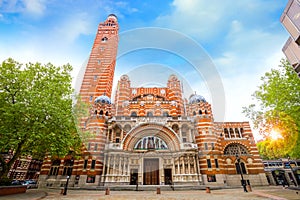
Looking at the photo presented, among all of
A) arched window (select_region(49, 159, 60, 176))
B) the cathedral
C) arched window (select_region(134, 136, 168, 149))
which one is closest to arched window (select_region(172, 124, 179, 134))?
the cathedral

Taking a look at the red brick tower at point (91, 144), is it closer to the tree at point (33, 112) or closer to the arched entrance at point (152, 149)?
the arched entrance at point (152, 149)

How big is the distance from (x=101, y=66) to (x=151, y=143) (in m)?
22.4

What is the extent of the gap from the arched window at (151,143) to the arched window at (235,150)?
36.8ft

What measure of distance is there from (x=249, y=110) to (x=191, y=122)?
989 cm

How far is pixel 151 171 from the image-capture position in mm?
23344

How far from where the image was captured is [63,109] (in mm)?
15297

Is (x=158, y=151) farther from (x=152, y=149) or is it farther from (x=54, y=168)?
(x=54, y=168)

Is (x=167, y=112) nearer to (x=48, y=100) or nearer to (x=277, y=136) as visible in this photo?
(x=277, y=136)

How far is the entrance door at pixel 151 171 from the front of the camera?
74.9ft

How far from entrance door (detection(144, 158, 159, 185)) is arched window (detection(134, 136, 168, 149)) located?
6.28 ft

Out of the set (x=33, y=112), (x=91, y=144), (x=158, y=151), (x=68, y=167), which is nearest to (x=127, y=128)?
(x=91, y=144)

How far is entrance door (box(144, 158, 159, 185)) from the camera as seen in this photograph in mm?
22822

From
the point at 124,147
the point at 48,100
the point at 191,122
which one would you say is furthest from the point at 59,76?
the point at 191,122

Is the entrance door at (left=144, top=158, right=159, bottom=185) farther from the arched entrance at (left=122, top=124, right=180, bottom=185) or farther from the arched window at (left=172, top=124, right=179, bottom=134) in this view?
the arched window at (left=172, top=124, right=179, bottom=134)
